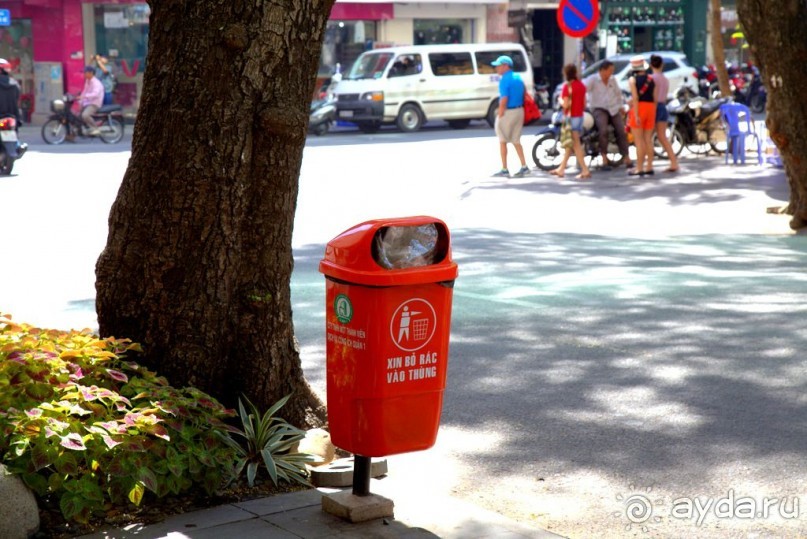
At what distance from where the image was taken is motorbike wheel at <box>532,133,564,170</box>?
66.8 feet

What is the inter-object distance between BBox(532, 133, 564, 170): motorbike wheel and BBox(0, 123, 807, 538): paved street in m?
2.55

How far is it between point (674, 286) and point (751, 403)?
345 centimetres

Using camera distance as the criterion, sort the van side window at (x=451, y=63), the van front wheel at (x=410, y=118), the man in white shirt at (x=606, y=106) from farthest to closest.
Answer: the van side window at (x=451, y=63), the van front wheel at (x=410, y=118), the man in white shirt at (x=606, y=106)

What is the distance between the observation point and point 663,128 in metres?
19.2

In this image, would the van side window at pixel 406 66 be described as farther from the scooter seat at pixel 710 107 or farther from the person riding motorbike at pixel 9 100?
the person riding motorbike at pixel 9 100

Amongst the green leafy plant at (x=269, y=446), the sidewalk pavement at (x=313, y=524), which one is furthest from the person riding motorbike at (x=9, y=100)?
the sidewalk pavement at (x=313, y=524)

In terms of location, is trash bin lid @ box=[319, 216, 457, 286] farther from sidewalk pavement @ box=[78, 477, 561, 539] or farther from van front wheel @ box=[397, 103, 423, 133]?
van front wheel @ box=[397, 103, 423, 133]

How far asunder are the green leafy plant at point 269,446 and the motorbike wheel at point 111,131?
23.1 m

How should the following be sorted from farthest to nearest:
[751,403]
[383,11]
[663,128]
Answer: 1. [383,11]
2. [663,128]
3. [751,403]

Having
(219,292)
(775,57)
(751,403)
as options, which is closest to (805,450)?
(751,403)

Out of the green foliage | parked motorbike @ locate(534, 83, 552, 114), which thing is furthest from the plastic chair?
the green foliage

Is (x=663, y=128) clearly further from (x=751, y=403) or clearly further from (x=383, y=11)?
(x=383, y=11)

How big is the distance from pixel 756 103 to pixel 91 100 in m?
20.0

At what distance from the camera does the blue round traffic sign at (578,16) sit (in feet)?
57.8
